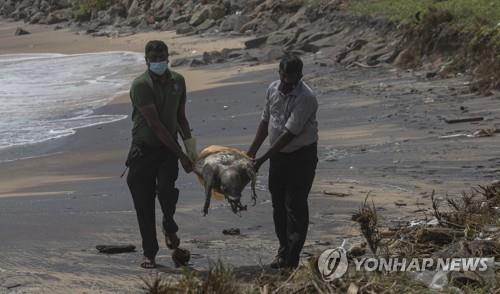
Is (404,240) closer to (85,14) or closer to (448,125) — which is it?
(448,125)

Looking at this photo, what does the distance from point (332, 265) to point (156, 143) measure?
5.90 ft

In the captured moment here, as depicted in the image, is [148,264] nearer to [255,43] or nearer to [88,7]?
[255,43]

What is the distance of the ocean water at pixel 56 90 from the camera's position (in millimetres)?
16875

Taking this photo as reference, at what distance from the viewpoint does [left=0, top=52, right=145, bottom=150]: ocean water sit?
16.9 meters

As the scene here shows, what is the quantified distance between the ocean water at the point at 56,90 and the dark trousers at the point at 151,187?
8.52m

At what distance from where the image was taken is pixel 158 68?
22.1 ft

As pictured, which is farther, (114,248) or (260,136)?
(114,248)

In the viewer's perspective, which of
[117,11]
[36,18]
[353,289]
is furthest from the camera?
[36,18]

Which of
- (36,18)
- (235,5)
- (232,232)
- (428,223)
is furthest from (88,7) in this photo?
(428,223)

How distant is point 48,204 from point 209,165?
3.42 metres

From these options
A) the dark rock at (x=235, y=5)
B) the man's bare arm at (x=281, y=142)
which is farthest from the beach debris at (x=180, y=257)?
the dark rock at (x=235, y=5)

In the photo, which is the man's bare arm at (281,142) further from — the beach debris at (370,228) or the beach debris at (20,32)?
the beach debris at (20,32)

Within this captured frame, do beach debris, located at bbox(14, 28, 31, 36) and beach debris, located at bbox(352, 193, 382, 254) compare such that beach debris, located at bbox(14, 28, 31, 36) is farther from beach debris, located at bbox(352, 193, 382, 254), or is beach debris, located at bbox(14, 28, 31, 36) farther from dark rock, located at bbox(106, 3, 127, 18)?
beach debris, located at bbox(352, 193, 382, 254)

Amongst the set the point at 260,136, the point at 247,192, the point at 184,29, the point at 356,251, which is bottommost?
the point at 184,29
